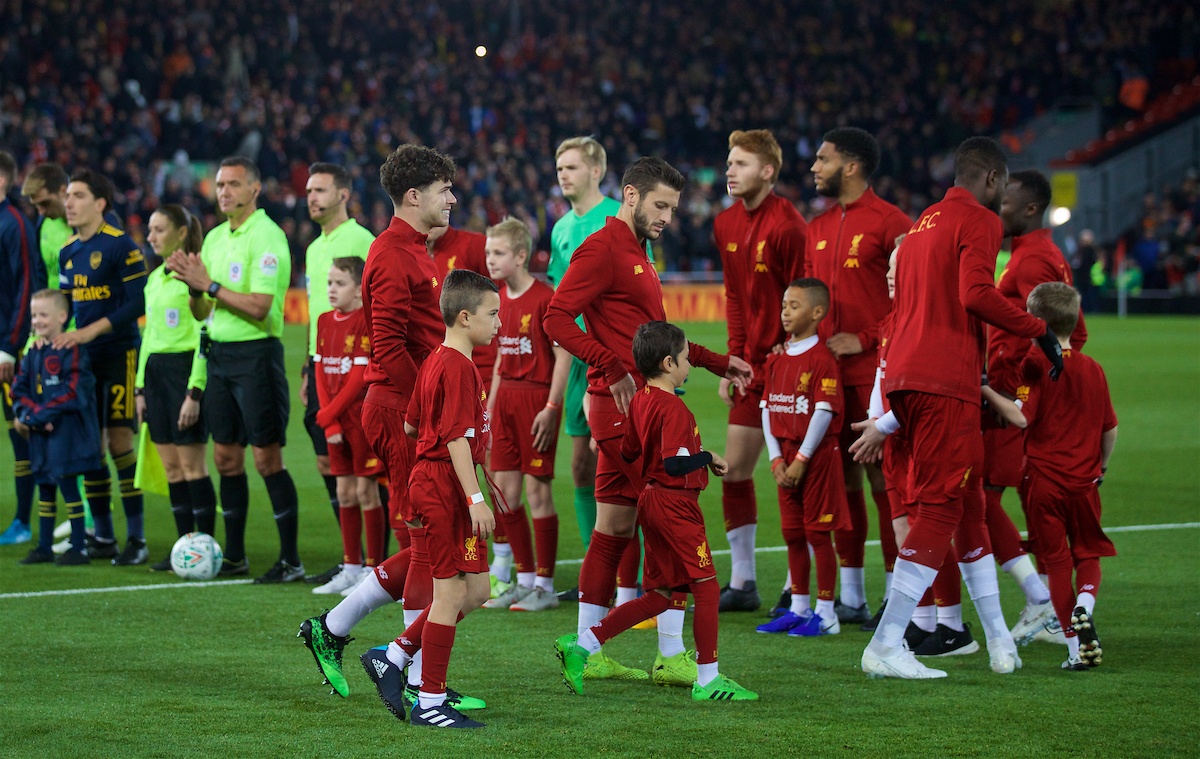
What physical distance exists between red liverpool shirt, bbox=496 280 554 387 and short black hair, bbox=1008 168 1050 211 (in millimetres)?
2590

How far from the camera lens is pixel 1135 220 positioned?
3828 centimetres

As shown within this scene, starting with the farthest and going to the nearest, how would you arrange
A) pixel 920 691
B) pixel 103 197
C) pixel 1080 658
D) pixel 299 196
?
pixel 299 196 < pixel 103 197 < pixel 1080 658 < pixel 920 691

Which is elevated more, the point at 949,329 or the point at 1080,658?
the point at 949,329

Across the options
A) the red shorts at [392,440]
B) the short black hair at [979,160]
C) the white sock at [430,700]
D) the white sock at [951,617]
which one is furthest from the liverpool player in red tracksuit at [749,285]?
the white sock at [430,700]

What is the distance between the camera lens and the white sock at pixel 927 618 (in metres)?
6.45

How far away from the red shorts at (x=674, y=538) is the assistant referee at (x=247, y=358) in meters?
3.14

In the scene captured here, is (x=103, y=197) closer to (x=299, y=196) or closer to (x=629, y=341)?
(x=629, y=341)

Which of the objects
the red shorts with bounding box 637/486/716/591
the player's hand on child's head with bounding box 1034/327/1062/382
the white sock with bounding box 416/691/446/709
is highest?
the player's hand on child's head with bounding box 1034/327/1062/382

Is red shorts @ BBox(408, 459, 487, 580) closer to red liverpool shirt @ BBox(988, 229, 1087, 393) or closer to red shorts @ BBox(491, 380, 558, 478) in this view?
red shorts @ BBox(491, 380, 558, 478)

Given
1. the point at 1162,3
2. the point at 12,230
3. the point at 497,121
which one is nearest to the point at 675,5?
the point at 497,121

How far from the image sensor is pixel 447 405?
200 inches

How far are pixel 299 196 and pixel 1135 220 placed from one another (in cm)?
2330

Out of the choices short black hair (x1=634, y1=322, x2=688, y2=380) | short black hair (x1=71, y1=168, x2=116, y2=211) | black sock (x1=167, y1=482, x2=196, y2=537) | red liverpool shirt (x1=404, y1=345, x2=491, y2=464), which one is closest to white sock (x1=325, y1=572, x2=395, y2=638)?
red liverpool shirt (x1=404, y1=345, x2=491, y2=464)

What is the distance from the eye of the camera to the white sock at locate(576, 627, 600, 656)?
5633 millimetres
